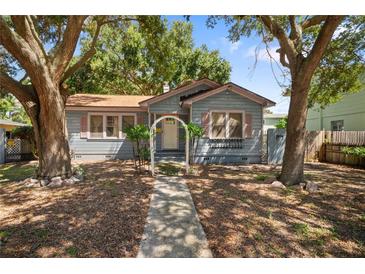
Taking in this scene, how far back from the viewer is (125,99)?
14.3m

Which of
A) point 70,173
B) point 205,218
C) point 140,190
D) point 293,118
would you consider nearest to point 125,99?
point 70,173

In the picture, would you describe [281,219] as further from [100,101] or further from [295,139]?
[100,101]

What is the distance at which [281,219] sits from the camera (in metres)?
4.22

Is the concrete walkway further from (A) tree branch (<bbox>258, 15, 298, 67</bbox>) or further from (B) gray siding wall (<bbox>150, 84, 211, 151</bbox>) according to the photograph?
(B) gray siding wall (<bbox>150, 84, 211, 151</bbox>)

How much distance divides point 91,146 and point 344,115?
18.5 m

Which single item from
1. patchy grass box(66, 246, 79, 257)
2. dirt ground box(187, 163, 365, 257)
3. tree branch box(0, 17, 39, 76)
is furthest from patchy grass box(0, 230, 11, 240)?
tree branch box(0, 17, 39, 76)

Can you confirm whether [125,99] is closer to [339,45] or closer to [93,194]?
[93,194]

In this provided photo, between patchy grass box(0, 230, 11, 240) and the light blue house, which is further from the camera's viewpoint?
the light blue house

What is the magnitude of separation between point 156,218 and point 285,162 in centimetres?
448

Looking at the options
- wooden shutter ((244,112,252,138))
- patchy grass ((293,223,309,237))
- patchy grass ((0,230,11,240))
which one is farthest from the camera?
wooden shutter ((244,112,252,138))

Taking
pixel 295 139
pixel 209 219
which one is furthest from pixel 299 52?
pixel 209 219

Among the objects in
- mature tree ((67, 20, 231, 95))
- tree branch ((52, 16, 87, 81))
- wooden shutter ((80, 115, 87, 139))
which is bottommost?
wooden shutter ((80, 115, 87, 139))

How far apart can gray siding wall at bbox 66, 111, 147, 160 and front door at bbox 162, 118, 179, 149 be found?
1396mm

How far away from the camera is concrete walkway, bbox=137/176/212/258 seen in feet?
9.96
